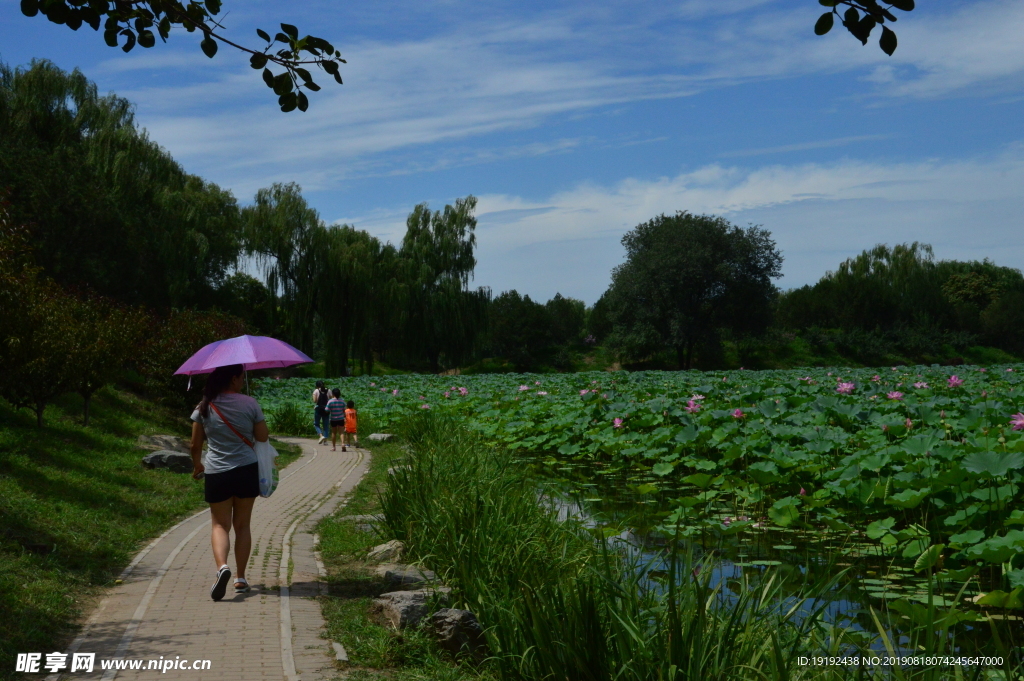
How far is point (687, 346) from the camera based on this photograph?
180ft

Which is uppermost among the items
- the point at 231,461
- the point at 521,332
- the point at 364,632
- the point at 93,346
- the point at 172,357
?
the point at 521,332

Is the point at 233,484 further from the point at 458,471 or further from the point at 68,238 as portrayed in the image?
the point at 68,238

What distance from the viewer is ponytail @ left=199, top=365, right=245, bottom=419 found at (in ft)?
19.3

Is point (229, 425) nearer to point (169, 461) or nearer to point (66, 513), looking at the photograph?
point (66, 513)

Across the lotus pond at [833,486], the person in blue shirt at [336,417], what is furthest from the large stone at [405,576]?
the person in blue shirt at [336,417]

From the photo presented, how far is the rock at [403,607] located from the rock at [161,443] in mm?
10137

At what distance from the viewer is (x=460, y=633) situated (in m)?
4.75

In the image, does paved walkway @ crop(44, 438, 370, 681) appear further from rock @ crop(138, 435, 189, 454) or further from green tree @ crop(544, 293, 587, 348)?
green tree @ crop(544, 293, 587, 348)

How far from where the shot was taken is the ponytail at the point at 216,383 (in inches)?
231

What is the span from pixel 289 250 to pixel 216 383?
3116cm

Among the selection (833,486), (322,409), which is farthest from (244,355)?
(322,409)

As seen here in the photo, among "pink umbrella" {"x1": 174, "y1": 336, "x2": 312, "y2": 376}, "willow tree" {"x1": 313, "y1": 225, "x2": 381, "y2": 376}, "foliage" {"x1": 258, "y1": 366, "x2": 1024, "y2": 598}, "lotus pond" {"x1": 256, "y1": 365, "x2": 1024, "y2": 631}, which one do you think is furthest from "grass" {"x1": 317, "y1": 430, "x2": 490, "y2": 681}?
"willow tree" {"x1": 313, "y1": 225, "x2": 381, "y2": 376}

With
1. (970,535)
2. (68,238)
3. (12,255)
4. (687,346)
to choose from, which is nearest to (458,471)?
(970,535)

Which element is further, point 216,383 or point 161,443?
point 161,443
